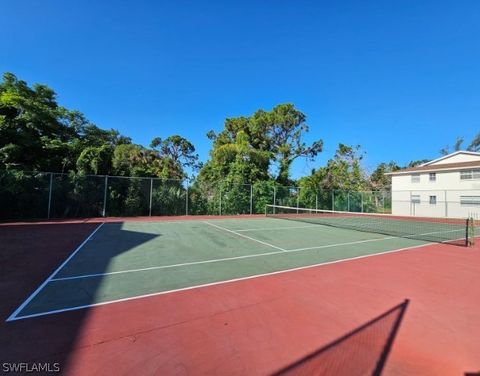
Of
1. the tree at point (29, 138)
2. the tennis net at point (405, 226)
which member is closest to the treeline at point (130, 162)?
the tree at point (29, 138)

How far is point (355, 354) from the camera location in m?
3.33

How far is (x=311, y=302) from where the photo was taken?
4.80 meters

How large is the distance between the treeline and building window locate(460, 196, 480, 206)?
1233 cm

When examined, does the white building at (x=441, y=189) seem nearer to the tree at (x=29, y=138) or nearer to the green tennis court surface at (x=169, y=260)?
the green tennis court surface at (x=169, y=260)

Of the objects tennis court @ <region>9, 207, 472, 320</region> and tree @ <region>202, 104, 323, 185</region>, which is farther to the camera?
tree @ <region>202, 104, 323, 185</region>

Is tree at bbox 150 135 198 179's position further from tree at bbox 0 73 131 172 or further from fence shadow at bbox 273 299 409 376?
fence shadow at bbox 273 299 409 376

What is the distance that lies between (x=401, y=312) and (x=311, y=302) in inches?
55.7

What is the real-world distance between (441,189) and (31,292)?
33.6 meters

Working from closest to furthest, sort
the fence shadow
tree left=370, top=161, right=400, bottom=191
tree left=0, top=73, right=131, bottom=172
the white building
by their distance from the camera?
the fence shadow → tree left=0, top=73, right=131, bottom=172 → the white building → tree left=370, top=161, right=400, bottom=191

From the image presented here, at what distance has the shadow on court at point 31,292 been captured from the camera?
10.3ft

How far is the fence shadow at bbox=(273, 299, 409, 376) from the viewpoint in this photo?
3002 mm

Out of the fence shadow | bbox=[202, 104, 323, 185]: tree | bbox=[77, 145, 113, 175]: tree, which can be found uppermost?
bbox=[202, 104, 323, 185]: tree

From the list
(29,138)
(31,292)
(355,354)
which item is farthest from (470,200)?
(29,138)

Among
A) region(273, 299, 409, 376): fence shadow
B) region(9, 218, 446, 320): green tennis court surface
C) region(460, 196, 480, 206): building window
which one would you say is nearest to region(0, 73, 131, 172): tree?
region(9, 218, 446, 320): green tennis court surface
